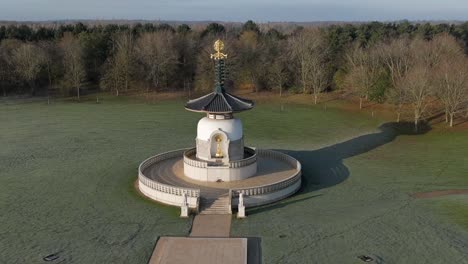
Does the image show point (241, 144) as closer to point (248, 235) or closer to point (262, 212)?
point (262, 212)

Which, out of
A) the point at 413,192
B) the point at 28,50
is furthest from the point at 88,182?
the point at 28,50

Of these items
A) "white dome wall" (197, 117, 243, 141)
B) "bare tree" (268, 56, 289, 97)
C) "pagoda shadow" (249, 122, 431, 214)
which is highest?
"bare tree" (268, 56, 289, 97)

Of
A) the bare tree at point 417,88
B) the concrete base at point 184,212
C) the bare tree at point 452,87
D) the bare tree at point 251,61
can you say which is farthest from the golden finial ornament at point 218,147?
the bare tree at point 251,61

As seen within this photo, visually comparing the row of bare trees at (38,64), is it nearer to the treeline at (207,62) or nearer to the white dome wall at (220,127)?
the treeline at (207,62)

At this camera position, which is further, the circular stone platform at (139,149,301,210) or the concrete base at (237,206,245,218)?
the circular stone platform at (139,149,301,210)

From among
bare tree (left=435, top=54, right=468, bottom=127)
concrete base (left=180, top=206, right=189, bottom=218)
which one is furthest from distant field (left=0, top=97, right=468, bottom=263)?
bare tree (left=435, top=54, right=468, bottom=127)

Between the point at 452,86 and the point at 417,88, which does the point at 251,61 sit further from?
the point at 452,86

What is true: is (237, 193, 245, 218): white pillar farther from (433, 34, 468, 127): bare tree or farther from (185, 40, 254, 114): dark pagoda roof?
(433, 34, 468, 127): bare tree
